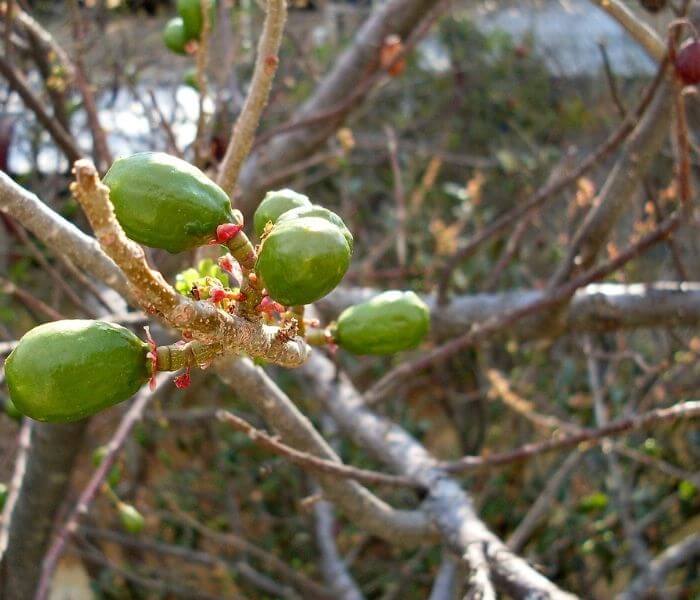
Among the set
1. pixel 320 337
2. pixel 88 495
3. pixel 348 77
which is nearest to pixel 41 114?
pixel 348 77

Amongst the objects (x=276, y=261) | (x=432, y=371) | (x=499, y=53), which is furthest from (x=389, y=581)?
(x=499, y=53)

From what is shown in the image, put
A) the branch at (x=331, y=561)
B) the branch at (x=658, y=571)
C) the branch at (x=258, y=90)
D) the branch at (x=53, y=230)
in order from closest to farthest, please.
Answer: the branch at (x=53, y=230) < the branch at (x=258, y=90) < the branch at (x=658, y=571) < the branch at (x=331, y=561)

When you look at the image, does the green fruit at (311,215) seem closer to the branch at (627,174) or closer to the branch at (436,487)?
the branch at (436,487)

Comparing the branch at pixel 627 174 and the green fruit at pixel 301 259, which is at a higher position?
the branch at pixel 627 174

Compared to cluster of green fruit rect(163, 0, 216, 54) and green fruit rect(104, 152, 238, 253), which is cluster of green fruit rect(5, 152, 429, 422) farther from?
cluster of green fruit rect(163, 0, 216, 54)

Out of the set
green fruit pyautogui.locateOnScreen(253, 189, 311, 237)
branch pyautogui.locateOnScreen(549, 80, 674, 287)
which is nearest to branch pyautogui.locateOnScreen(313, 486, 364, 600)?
branch pyautogui.locateOnScreen(549, 80, 674, 287)

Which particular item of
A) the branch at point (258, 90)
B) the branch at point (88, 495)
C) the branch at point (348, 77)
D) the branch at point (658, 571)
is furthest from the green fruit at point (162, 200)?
the branch at point (658, 571)
